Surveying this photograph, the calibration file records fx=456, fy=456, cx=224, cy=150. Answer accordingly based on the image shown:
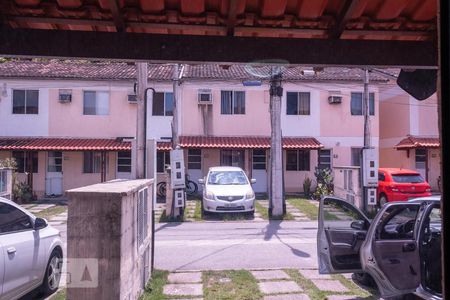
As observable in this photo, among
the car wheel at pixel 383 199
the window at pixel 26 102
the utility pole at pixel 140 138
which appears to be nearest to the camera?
the utility pole at pixel 140 138

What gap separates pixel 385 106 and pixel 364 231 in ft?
83.5

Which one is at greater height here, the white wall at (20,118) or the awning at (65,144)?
the white wall at (20,118)

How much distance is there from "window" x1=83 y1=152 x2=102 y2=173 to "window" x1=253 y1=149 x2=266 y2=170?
27.2ft

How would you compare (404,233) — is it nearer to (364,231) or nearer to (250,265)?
(364,231)

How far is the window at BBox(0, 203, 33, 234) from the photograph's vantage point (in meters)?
5.87

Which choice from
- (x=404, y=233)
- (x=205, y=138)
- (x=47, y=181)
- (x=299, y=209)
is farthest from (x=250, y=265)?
(x=47, y=181)

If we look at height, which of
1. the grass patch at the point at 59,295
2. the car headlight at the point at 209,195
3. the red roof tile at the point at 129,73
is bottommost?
the grass patch at the point at 59,295

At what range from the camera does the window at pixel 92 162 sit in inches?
953

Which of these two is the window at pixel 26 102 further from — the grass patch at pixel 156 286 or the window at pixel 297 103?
the grass patch at pixel 156 286

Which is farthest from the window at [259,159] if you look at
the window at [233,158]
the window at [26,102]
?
the window at [26,102]

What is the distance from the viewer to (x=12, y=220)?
6082mm

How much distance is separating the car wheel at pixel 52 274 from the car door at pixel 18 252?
0.30 metres

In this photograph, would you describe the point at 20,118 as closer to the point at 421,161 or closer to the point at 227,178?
the point at 227,178

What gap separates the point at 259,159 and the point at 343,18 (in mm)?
21110
